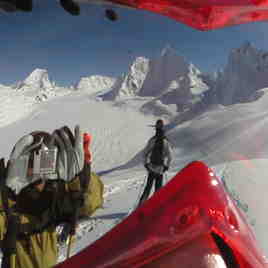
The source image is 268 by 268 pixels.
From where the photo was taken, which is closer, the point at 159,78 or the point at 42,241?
the point at 42,241

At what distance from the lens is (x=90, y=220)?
195 inches

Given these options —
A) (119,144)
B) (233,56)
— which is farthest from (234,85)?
(119,144)

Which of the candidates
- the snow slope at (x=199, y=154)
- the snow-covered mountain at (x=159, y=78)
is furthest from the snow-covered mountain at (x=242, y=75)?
the snow slope at (x=199, y=154)

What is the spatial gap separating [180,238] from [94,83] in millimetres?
170283

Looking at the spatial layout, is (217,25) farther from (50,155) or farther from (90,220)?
(90,220)

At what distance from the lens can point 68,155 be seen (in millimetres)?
1507

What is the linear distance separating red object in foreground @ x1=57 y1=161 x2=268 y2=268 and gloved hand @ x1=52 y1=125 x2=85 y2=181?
582 mm

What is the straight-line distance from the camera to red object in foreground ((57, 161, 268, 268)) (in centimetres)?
87

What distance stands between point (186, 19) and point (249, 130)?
10786mm

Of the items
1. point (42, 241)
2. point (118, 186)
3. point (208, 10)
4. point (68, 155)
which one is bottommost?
point (118, 186)

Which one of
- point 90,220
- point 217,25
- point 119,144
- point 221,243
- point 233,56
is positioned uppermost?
point 217,25

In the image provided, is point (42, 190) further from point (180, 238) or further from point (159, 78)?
point (159, 78)

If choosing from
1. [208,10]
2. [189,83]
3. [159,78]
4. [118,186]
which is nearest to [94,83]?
[159,78]

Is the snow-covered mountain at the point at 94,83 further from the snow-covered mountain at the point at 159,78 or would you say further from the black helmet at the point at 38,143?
the black helmet at the point at 38,143
